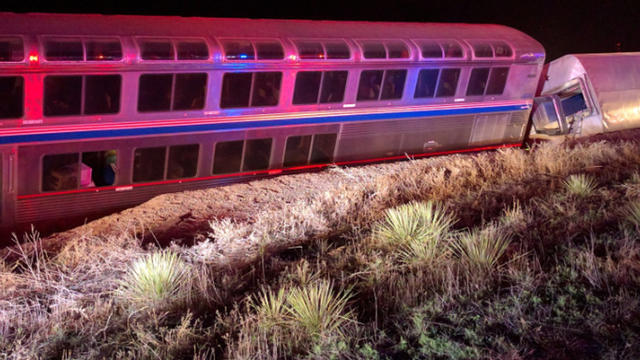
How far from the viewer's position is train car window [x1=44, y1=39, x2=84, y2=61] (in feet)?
31.2

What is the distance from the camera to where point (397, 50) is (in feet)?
43.5

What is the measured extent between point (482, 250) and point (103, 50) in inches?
293

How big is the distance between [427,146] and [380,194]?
5.66m

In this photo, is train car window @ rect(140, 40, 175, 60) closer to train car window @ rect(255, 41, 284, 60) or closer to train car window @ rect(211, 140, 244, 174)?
train car window @ rect(255, 41, 284, 60)

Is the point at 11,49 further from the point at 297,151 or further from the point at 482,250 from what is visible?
the point at 482,250

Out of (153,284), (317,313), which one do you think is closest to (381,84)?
(153,284)

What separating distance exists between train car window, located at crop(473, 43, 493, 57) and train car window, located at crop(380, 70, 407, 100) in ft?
7.78

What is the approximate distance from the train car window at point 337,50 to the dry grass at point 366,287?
15.3ft

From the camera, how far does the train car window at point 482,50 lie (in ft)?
47.8

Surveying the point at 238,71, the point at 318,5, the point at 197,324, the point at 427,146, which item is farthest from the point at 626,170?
the point at 318,5

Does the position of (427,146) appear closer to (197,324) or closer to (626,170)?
(626,170)

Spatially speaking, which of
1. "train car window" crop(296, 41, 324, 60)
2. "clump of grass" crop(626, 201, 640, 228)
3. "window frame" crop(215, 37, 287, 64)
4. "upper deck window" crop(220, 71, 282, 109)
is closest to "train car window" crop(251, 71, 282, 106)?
"upper deck window" crop(220, 71, 282, 109)

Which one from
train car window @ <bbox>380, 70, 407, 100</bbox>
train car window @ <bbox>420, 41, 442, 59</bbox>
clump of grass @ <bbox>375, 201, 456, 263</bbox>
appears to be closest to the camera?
clump of grass @ <bbox>375, 201, 456, 263</bbox>

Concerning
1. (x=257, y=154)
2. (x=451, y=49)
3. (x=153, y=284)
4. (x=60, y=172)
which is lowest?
(x=60, y=172)
